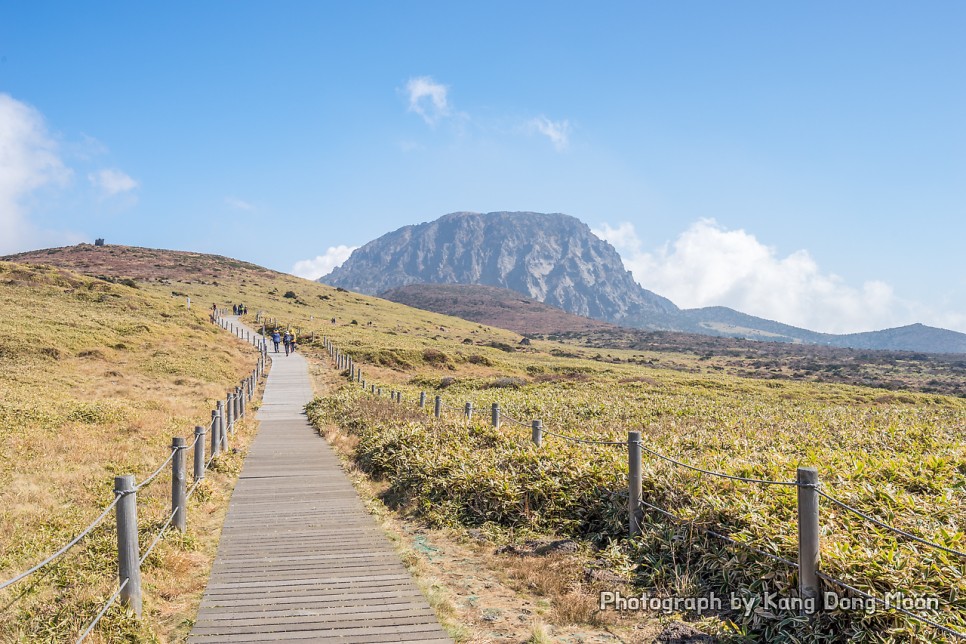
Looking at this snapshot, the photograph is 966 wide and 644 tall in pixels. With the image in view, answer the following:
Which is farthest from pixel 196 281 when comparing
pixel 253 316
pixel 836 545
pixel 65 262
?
pixel 836 545

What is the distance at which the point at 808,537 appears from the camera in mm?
5281

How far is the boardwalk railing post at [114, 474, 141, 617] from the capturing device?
542 cm

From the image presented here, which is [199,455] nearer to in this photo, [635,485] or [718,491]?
[635,485]

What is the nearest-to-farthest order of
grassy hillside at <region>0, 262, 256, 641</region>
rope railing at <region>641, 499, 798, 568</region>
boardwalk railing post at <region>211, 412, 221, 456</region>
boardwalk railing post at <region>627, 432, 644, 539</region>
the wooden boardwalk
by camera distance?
the wooden boardwalk < rope railing at <region>641, 499, 798, 568</region> < grassy hillside at <region>0, 262, 256, 641</region> < boardwalk railing post at <region>627, 432, 644, 539</region> < boardwalk railing post at <region>211, 412, 221, 456</region>

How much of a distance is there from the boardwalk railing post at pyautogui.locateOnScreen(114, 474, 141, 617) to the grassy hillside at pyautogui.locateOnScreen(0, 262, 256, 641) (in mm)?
245

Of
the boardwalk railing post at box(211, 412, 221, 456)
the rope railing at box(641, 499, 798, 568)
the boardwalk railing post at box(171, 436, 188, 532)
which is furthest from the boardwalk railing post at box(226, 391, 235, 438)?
the rope railing at box(641, 499, 798, 568)

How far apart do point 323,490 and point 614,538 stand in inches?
220

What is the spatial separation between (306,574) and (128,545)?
2.00 meters

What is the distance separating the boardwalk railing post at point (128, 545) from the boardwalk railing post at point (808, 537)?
18.7ft

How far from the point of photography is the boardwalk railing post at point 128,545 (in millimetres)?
5418

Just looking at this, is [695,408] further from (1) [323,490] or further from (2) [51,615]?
(2) [51,615]

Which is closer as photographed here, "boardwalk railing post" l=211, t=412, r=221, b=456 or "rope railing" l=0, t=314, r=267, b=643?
"rope railing" l=0, t=314, r=267, b=643

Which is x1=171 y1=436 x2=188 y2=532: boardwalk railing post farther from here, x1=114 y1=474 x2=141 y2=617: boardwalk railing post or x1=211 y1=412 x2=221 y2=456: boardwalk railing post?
x1=211 y1=412 x2=221 y2=456: boardwalk railing post

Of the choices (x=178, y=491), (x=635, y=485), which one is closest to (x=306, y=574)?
(x=178, y=491)
